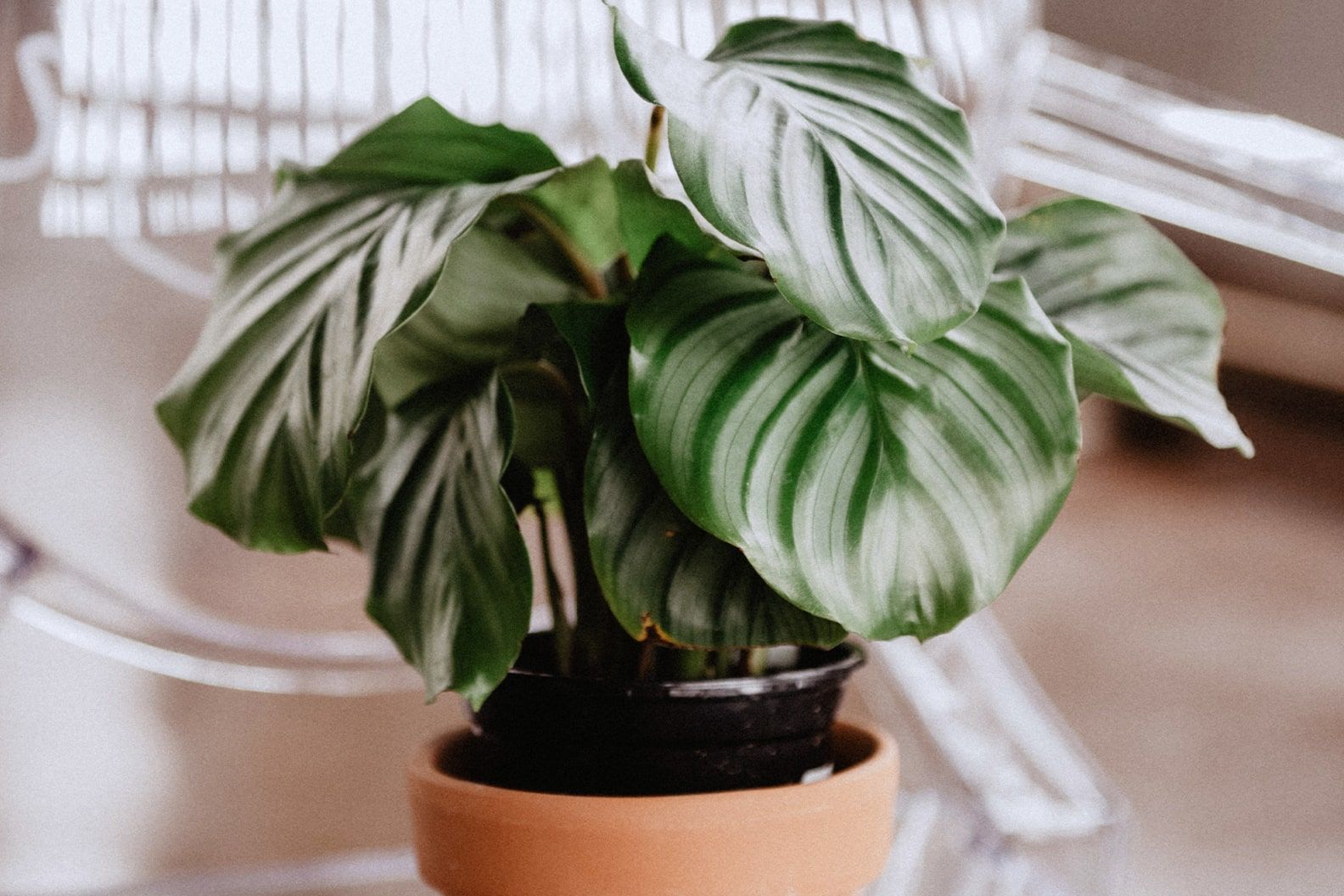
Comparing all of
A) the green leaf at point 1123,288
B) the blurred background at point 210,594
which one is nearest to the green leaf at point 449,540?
the green leaf at point 1123,288

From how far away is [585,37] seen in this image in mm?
882

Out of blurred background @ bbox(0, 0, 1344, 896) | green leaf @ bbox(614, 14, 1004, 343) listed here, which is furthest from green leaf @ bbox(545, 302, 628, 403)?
blurred background @ bbox(0, 0, 1344, 896)

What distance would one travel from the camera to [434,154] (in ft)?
1.69

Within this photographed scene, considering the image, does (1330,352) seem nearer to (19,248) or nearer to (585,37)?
(585,37)

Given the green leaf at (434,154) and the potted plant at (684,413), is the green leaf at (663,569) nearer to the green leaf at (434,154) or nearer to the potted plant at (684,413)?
the potted plant at (684,413)

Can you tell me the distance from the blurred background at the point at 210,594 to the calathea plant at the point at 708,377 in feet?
1.09

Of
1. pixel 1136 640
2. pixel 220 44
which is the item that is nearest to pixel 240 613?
pixel 220 44

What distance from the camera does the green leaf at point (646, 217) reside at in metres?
0.46

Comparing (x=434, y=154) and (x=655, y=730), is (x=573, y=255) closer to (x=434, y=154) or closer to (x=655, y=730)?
(x=434, y=154)

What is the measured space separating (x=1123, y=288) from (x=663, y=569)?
0.97 ft

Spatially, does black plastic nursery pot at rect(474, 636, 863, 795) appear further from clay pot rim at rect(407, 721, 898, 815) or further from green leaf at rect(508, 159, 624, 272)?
green leaf at rect(508, 159, 624, 272)

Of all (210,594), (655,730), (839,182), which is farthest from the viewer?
(210,594)

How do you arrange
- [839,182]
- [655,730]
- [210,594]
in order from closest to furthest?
[839,182] → [655,730] → [210,594]

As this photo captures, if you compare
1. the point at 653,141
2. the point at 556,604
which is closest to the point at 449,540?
the point at 556,604
